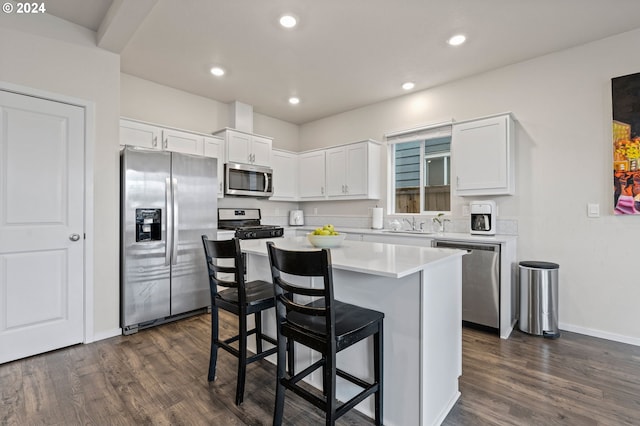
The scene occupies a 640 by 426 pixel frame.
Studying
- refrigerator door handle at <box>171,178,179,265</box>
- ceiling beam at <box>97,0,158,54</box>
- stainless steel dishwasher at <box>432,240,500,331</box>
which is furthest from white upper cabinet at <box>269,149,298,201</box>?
stainless steel dishwasher at <box>432,240,500,331</box>

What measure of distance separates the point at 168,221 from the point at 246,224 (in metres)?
1.64

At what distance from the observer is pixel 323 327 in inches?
58.1

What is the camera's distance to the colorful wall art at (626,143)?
2.72 m

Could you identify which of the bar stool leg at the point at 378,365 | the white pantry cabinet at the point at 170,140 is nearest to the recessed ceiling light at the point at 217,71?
the white pantry cabinet at the point at 170,140

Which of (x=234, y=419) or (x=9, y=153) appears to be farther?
(x=9, y=153)

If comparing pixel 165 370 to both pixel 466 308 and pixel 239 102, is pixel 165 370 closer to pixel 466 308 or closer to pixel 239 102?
pixel 466 308

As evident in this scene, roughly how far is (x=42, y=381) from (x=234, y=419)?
1502 millimetres

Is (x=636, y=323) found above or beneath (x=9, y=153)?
beneath

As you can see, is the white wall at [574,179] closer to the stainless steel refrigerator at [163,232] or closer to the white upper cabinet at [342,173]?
the white upper cabinet at [342,173]

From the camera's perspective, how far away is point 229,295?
2.11m

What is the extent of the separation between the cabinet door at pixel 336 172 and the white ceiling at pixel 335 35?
1089mm

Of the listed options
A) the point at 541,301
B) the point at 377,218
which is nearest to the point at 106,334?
the point at 377,218

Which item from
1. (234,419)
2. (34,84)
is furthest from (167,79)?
(234,419)

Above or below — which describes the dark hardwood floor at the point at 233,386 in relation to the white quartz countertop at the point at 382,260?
below
